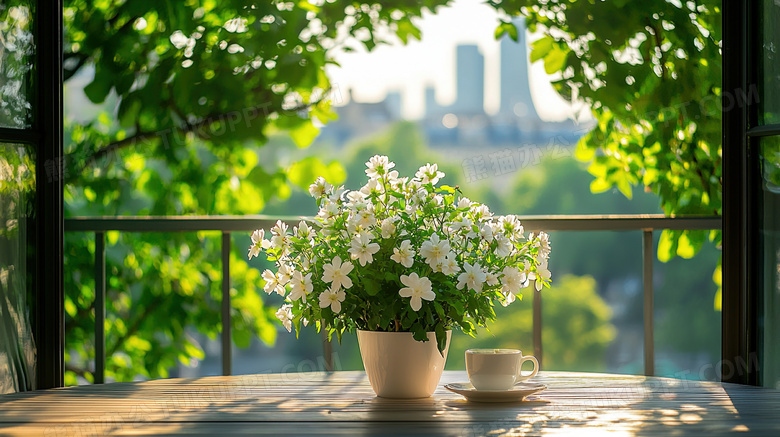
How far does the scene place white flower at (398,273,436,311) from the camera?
1151 mm

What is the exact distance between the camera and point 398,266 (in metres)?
1.21

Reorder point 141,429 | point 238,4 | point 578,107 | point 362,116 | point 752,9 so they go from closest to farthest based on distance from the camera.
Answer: point 141,429
point 752,9
point 578,107
point 238,4
point 362,116

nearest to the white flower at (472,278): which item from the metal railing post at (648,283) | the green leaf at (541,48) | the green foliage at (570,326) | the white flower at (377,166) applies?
the white flower at (377,166)

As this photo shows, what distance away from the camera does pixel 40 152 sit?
1.89 meters

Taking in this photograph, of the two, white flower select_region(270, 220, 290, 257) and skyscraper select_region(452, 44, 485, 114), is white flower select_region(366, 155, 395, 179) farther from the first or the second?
skyscraper select_region(452, 44, 485, 114)

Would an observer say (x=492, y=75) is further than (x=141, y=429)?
Yes

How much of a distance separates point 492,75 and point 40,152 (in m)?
14.4

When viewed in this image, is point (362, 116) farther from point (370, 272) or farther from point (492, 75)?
point (370, 272)

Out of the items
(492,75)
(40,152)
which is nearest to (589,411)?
(40,152)

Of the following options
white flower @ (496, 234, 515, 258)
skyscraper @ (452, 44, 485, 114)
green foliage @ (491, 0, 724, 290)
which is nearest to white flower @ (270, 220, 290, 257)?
white flower @ (496, 234, 515, 258)

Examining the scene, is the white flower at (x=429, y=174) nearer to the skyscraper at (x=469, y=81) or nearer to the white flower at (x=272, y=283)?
the white flower at (x=272, y=283)

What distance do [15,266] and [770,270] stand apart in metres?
1.89

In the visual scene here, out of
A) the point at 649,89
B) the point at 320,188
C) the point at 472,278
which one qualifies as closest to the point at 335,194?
the point at 320,188

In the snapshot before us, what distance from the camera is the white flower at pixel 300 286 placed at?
1.21 m
